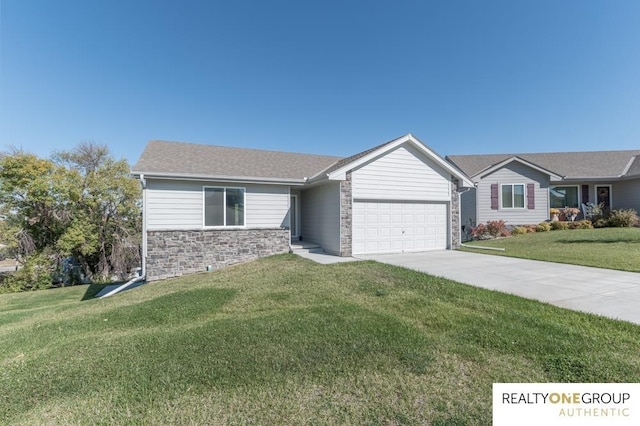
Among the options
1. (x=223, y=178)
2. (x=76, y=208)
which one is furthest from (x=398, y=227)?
(x=76, y=208)

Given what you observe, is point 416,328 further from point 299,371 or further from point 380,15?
point 380,15

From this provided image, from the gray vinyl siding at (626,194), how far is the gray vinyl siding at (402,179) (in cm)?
1519

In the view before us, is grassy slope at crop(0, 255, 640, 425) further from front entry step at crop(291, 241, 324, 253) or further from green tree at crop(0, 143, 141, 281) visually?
green tree at crop(0, 143, 141, 281)

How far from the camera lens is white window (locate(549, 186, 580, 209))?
1942cm

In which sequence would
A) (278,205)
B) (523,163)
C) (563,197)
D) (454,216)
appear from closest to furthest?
(278,205) → (454,216) → (523,163) → (563,197)

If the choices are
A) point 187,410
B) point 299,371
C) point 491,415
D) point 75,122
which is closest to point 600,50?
point 491,415

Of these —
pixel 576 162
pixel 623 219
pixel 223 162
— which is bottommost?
pixel 623 219

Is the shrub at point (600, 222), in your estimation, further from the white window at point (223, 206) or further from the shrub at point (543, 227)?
the white window at point (223, 206)

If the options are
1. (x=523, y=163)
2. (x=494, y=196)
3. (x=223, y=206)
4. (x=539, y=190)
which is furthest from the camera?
(x=494, y=196)

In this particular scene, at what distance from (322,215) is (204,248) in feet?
16.2

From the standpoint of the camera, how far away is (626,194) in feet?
61.2

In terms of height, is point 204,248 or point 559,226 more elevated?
point 559,226

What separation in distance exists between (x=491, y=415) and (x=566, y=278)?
20.8ft

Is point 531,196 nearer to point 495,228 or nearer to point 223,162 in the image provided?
point 495,228
